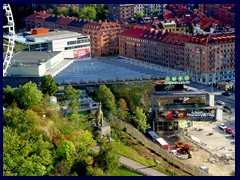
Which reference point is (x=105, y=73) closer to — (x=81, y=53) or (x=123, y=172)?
(x=123, y=172)

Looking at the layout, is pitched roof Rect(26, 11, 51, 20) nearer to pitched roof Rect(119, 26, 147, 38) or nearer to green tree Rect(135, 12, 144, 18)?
green tree Rect(135, 12, 144, 18)

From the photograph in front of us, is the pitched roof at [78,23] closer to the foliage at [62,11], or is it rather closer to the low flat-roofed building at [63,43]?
the low flat-roofed building at [63,43]

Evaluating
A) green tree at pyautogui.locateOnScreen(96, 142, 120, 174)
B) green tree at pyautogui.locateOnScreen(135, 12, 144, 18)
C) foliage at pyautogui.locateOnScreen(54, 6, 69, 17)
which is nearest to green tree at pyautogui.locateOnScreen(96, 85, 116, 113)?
green tree at pyautogui.locateOnScreen(96, 142, 120, 174)

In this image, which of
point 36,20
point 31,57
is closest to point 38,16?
point 36,20

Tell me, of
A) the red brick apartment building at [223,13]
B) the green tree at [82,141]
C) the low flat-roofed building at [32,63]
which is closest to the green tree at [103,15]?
the red brick apartment building at [223,13]

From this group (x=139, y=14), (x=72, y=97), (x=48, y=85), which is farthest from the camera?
(x=139, y=14)
